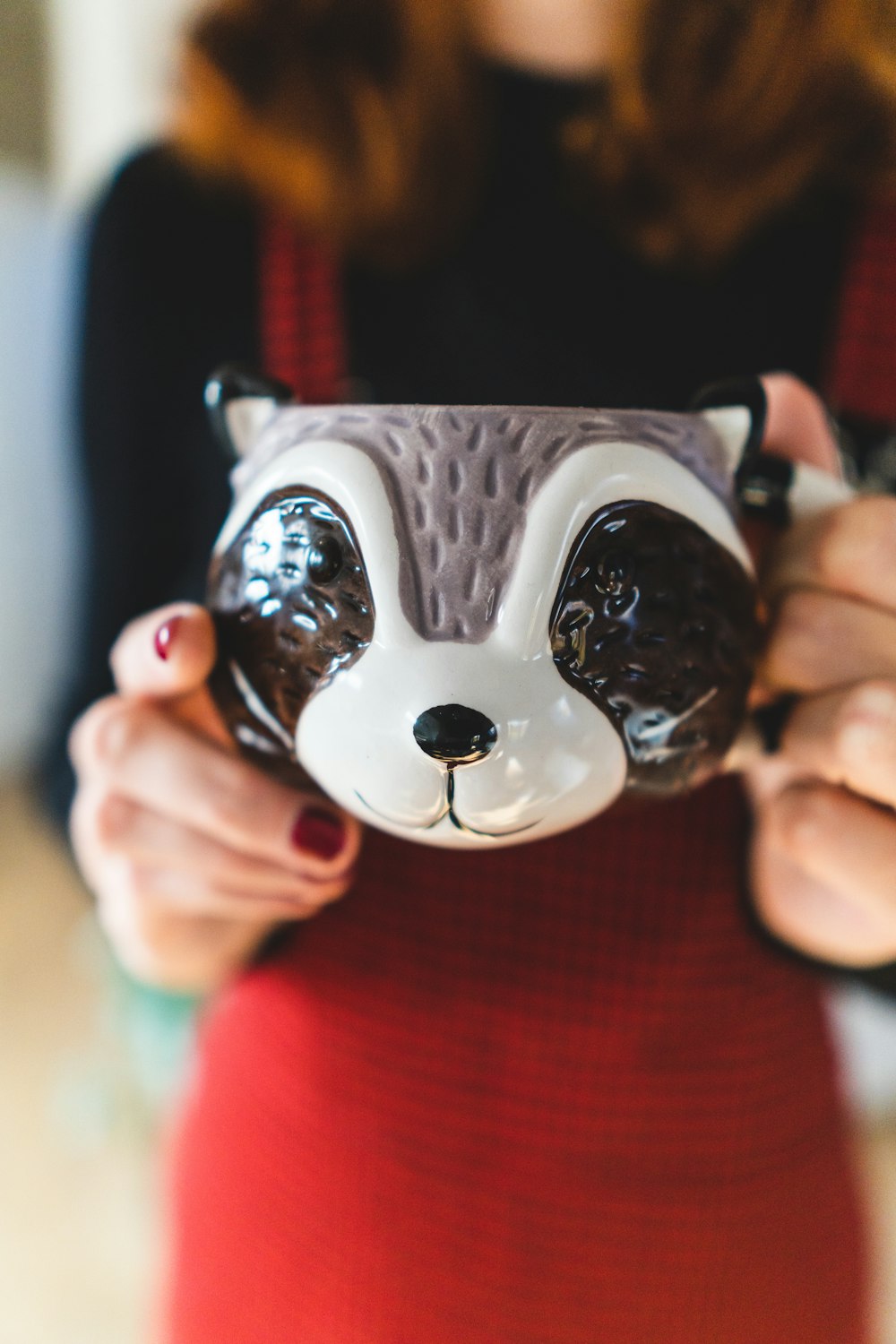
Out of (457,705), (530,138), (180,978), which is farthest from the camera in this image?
(530,138)

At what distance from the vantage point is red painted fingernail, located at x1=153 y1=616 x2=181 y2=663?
28 centimetres

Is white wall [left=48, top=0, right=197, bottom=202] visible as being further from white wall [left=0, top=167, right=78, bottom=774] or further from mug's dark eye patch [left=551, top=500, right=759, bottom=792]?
mug's dark eye patch [left=551, top=500, right=759, bottom=792]

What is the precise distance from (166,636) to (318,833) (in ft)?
0.33

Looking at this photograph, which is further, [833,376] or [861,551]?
[833,376]

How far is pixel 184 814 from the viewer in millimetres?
360

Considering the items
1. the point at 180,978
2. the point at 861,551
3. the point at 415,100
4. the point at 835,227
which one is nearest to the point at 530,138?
the point at 415,100

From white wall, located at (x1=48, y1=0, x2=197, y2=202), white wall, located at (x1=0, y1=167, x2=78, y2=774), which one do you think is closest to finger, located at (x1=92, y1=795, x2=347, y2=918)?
white wall, located at (x1=0, y1=167, x2=78, y2=774)

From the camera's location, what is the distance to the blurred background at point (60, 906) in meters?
0.79

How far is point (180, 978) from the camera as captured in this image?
0.50m

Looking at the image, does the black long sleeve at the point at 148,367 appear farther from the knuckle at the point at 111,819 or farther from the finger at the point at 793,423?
the finger at the point at 793,423

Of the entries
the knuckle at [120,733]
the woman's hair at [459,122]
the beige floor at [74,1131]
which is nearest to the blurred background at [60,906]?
the beige floor at [74,1131]

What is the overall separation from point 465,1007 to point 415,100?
1.67ft

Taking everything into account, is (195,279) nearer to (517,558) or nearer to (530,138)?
(530,138)

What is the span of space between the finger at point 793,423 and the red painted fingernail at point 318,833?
0.66 ft
